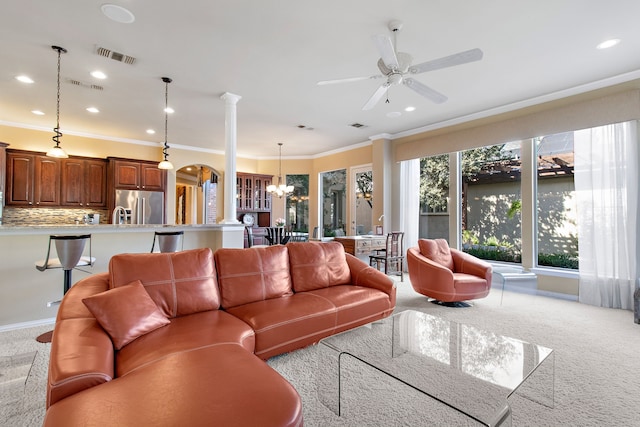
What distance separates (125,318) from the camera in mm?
1877

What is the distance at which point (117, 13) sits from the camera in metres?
2.65

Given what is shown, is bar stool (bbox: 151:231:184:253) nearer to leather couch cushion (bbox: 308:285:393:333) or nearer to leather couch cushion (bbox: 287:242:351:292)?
leather couch cushion (bbox: 287:242:351:292)

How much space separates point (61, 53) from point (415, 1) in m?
3.72

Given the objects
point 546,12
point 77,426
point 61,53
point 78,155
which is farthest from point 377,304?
point 78,155

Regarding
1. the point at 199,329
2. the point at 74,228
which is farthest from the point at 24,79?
the point at 199,329

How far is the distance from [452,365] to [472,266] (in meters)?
2.53

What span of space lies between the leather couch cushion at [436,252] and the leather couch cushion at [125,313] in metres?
3.44

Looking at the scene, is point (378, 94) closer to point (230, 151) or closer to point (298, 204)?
point (230, 151)

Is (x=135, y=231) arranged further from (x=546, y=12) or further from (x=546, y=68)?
(x=546, y=68)

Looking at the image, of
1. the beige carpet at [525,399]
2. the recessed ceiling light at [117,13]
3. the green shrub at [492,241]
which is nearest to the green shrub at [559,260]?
the green shrub at [492,241]

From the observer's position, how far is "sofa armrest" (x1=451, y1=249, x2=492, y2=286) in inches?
160

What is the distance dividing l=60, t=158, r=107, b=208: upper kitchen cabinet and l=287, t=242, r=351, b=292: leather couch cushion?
5.40 metres

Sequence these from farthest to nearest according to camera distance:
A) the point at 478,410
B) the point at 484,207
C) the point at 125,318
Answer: the point at 484,207 → the point at 125,318 → the point at 478,410

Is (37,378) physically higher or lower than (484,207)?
lower
